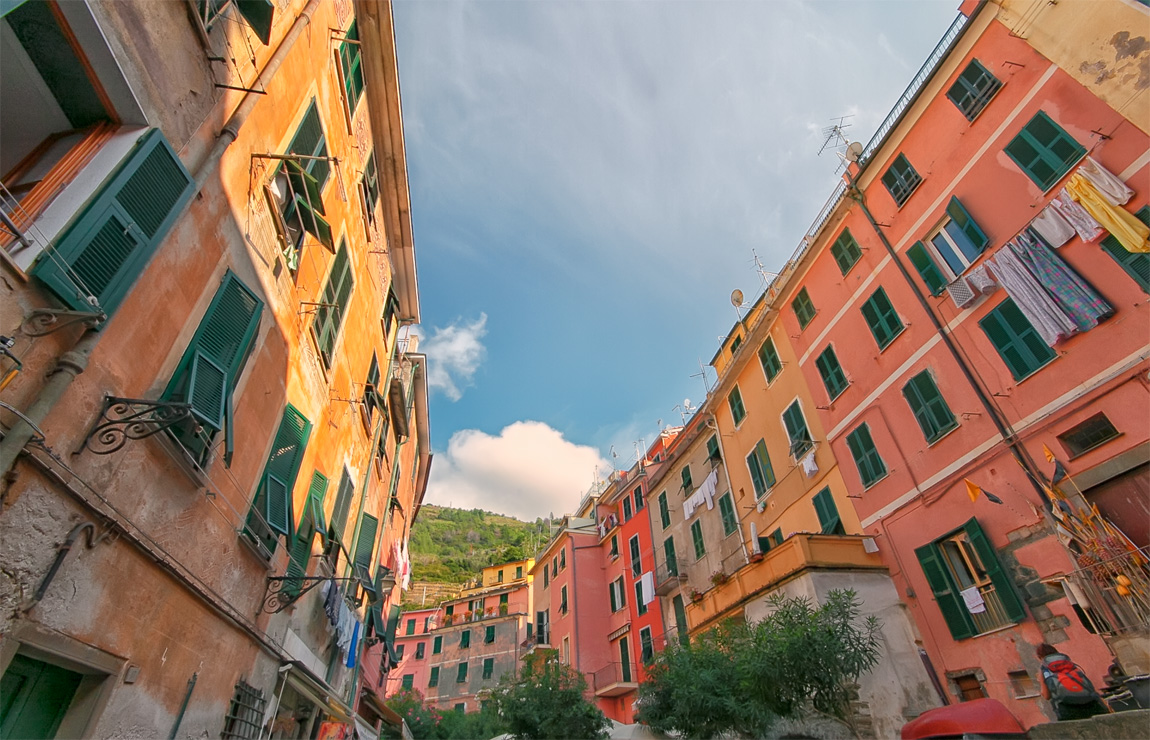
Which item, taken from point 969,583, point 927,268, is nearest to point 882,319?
point 927,268

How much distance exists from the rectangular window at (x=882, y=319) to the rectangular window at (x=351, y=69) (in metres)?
13.8

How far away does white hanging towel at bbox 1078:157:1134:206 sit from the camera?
31.5 feet

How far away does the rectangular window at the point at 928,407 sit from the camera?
503 inches

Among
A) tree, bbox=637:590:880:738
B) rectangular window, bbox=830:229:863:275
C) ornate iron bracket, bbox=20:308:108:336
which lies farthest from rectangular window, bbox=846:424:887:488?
ornate iron bracket, bbox=20:308:108:336

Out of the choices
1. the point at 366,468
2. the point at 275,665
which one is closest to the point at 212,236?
the point at 275,665

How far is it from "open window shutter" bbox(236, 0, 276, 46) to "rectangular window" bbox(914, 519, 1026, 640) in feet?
48.9

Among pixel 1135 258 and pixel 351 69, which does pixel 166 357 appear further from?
pixel 1135 258

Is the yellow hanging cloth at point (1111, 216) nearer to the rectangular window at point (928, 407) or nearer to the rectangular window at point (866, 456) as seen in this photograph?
the rectangular window at point (928, 407)

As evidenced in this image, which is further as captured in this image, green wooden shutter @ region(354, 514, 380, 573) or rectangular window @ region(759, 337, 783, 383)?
rectangular window @ region(759, 337, 783, 383)

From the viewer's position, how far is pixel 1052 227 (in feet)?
35.2

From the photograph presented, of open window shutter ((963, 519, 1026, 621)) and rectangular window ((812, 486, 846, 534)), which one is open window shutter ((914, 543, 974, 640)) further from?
rectangular window ((812, 486, 846, 534))

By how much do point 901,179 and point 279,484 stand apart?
1629 cm

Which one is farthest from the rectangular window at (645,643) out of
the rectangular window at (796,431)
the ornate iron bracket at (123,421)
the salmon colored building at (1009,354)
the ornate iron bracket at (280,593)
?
the ornate iron bracket at (123,421)

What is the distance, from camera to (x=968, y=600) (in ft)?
37.8
